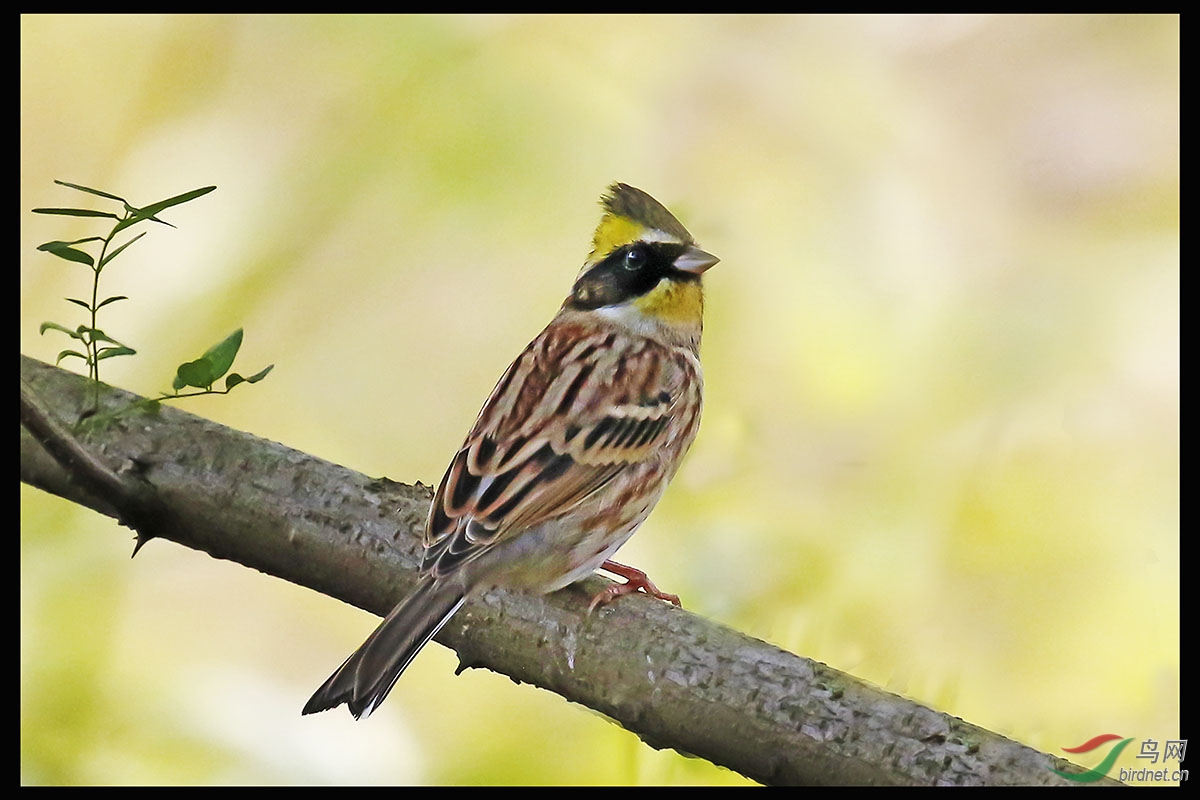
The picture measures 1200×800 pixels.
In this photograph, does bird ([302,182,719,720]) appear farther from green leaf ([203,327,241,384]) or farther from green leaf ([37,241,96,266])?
green leaf ([37,241,96,266])

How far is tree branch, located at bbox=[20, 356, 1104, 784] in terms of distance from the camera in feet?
5.40

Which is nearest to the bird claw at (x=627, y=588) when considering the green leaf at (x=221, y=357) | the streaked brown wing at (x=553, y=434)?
the streaked brown wing at (x=553, y=434)

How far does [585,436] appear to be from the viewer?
195cm

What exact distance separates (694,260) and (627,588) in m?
0.55

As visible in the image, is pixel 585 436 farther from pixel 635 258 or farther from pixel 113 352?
pixel 113 352

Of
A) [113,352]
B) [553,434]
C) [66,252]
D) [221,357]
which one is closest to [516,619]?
[553,434]

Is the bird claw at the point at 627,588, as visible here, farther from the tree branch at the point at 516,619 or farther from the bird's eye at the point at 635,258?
the bird's eye at the point at 635,258

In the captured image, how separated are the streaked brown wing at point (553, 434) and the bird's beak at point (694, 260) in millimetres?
184

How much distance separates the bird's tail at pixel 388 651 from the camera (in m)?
1.65

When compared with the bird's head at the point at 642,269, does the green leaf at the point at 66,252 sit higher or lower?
lower

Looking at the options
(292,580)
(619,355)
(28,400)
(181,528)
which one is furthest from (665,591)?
(28,400)

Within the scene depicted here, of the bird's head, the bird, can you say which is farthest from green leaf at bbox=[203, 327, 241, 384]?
the bird's head

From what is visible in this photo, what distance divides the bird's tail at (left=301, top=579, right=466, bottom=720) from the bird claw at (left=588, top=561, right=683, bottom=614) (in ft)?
0.79

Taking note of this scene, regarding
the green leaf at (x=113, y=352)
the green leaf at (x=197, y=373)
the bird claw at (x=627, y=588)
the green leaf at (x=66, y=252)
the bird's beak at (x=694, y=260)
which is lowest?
the bird claw at (x=627, y=588)
